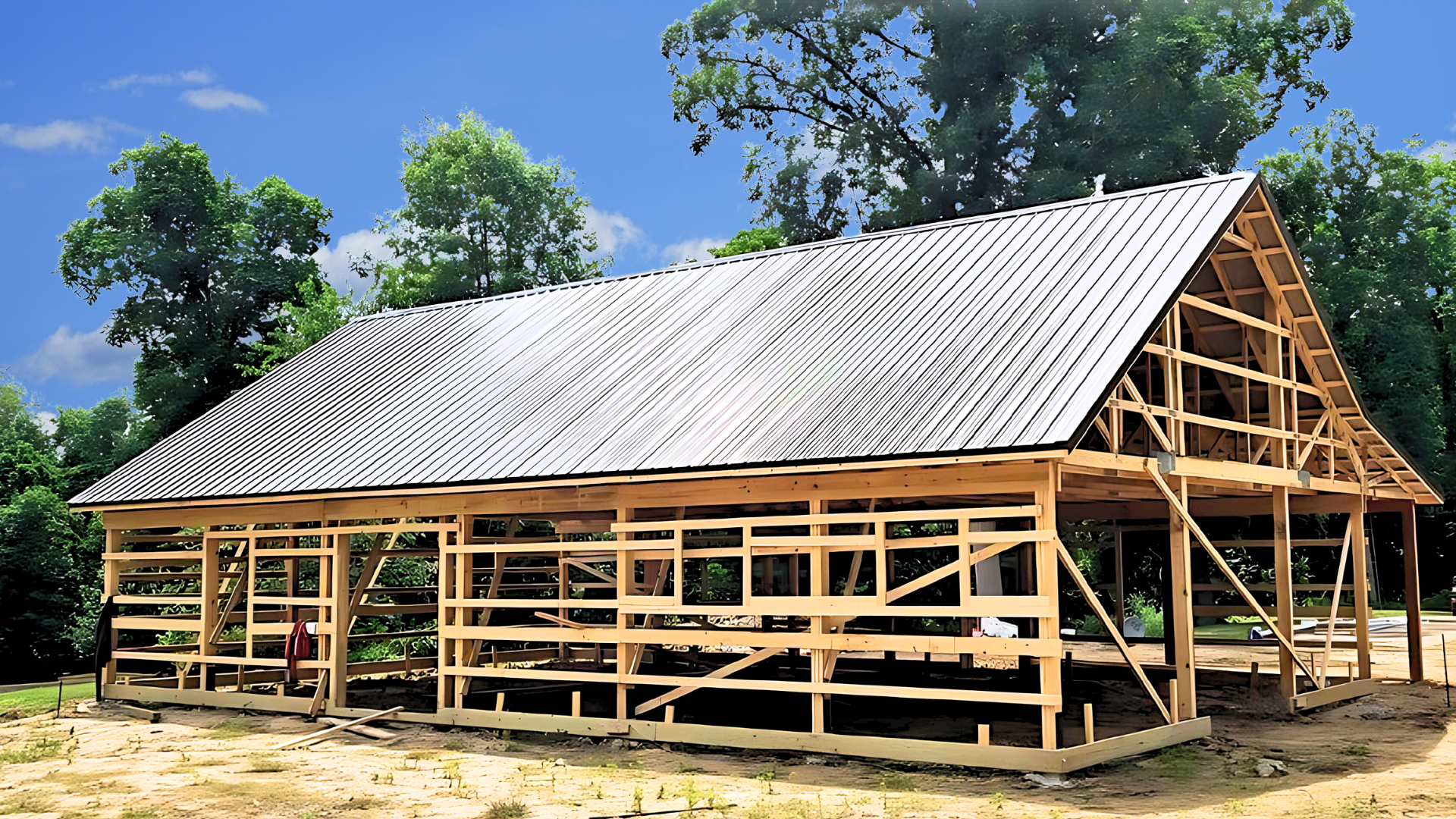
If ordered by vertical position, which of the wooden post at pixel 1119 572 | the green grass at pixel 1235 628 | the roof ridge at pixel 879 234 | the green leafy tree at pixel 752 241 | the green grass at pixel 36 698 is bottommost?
the green grass at pixel 36 698

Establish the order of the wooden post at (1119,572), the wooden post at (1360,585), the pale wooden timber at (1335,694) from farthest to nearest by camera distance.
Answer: the wooden post at (1119,572), the wooden post at (1360,585), the pale wooden timber at (1335,694)

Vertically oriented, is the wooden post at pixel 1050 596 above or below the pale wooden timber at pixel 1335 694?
above

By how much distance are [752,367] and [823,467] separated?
363cm

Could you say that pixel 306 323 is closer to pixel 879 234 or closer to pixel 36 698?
pixel 36 698

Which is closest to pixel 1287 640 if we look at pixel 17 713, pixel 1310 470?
pixel 1310 470

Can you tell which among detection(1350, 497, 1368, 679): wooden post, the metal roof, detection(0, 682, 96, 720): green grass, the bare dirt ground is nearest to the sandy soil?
the bare dirt ground

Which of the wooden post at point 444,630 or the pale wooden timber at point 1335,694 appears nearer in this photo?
the wooden post at point 444,630

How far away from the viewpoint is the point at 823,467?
13.9 metres

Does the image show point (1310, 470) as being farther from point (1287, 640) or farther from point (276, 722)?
point (276, 722)

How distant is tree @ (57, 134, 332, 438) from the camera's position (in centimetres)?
4234

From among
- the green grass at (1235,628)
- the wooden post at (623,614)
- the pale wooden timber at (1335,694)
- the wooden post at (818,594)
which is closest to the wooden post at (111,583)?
the wooden post at (623,614)

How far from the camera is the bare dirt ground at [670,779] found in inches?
452

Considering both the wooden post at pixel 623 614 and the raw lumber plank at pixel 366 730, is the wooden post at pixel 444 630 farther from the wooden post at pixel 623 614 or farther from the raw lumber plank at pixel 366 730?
the wooden post at pixel 623 614

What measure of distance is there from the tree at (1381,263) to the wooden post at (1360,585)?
73.6 feet
